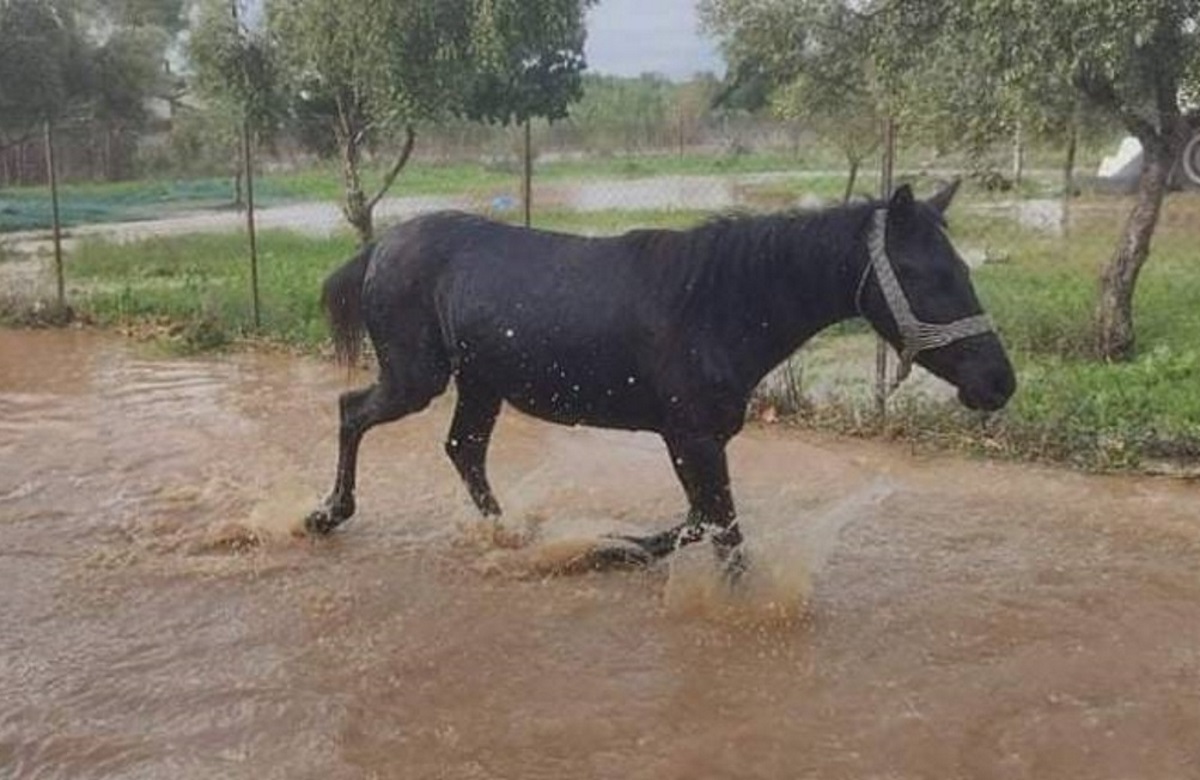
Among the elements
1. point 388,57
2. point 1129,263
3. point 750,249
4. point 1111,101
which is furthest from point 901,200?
point 388,57

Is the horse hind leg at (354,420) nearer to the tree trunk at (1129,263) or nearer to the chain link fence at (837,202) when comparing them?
the chain link fence at (837,202)

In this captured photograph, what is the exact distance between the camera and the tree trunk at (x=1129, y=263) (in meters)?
9.51

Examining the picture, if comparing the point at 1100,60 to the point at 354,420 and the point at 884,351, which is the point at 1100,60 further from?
the point at 354,420

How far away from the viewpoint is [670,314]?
4.97 metres

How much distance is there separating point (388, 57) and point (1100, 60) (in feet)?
24.3

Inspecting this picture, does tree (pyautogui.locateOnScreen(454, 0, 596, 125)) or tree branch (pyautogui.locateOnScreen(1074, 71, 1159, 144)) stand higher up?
tree (pyautogui.locateOnScreen(454, 0, 596, 125))

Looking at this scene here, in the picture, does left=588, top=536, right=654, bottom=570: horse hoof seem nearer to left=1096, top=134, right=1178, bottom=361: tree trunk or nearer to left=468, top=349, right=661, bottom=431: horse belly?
left=468, top=349, right=661, bottom=431: horse belly

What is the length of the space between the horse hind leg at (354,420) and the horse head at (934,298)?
2040 mm

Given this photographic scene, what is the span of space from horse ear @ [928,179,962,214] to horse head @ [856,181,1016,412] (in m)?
0.02

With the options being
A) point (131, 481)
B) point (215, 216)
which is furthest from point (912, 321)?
point (215, 216)

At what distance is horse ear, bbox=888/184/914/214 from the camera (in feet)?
14.7

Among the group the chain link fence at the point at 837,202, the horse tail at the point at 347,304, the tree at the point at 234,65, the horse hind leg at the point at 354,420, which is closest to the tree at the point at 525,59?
the chain link fence at the point at 837,202

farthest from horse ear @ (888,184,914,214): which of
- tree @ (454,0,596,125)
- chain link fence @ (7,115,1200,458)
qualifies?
tree @ (454,0,596,125)

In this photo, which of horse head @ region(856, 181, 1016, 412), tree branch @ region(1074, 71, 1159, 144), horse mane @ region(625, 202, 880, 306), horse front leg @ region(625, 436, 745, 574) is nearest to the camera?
horse head @ region(856, 181, 1016, 412)
